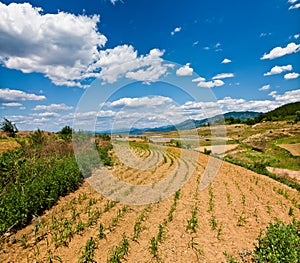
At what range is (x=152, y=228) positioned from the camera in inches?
239

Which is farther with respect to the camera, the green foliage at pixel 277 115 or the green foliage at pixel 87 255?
the green foliage at pixel 277 115

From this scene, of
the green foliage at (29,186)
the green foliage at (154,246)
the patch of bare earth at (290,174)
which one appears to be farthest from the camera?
the patch of bare earth at (290,174)

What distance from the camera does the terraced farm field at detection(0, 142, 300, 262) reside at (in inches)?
190

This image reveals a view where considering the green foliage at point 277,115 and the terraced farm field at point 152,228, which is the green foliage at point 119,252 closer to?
the terraced farm field at point 152,228

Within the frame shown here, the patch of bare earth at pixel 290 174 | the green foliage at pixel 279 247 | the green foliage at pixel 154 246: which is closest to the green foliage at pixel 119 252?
the green foliage at pixel 154 246

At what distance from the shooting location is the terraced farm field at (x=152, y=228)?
4832 millimetres

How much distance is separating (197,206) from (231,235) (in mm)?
2093

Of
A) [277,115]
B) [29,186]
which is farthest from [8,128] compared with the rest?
[277,115]

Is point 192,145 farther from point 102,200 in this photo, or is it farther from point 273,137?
point 102,200

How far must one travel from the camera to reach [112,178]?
38.2 feet

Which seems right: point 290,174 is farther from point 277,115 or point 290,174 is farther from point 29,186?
point 277,115

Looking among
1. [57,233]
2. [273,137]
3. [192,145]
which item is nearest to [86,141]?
[57,233]

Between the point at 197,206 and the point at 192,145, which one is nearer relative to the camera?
the point at 197,206

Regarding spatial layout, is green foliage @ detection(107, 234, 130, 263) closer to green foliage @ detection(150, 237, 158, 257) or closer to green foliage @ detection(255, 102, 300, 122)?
green foliage @ detection(150, 237, 158, 257)
